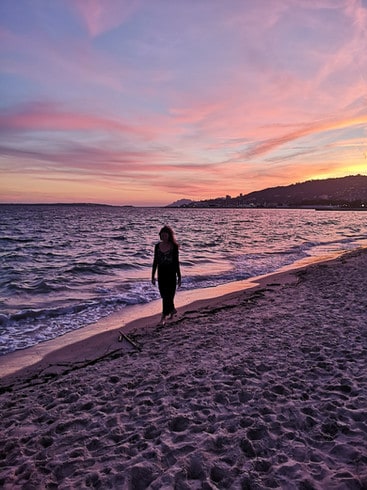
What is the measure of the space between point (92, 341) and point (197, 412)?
4012mm

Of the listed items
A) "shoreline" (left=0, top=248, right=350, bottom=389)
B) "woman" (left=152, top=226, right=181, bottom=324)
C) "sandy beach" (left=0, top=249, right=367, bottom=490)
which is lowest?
"shoreline" (left=0, top=248, right=350, bottom=389)

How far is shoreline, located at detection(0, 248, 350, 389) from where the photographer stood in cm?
607

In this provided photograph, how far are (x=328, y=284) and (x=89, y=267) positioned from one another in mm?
11569

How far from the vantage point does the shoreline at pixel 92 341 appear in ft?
19.9

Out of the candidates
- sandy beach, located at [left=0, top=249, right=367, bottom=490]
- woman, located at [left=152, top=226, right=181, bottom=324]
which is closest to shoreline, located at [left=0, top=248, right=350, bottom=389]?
sandy beach, located at [left=0, top=249, right=367, bottom=490]

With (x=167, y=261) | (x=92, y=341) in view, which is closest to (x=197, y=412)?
(x=92, y=341)

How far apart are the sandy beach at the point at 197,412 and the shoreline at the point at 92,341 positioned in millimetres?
70

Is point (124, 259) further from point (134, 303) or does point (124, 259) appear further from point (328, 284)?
point (328, 284)

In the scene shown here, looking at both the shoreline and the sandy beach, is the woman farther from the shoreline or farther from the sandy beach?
the sandy beach

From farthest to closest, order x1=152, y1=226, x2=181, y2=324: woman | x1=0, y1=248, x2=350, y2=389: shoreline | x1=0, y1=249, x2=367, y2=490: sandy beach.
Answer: x1=152, y1=226, x2=181, y2=324: woman
x1=0, y1=248, x2=350, y2=389: shoreline
x1=0, y1=249, x2=367, y2=490: sandy beach

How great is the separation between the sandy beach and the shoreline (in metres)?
0.07

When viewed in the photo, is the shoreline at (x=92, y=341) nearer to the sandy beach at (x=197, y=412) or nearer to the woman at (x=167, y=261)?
the sandy beach at (x=197, y=412)

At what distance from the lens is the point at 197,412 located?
3.94m

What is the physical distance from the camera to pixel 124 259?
67.3 feet
